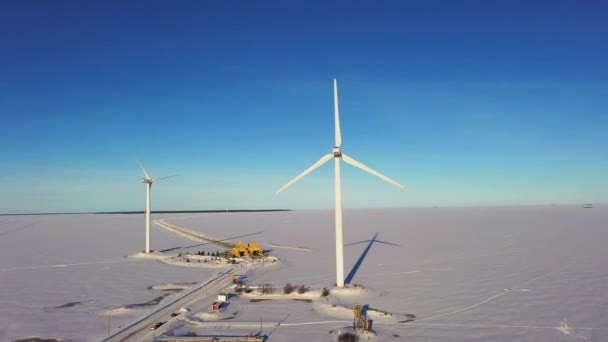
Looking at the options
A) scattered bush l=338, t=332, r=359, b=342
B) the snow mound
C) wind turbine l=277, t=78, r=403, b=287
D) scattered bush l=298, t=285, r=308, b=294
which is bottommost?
scattered bush l=338, t=332, r=359, b=342

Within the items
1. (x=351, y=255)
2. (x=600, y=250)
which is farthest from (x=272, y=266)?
(x=600, y=250)

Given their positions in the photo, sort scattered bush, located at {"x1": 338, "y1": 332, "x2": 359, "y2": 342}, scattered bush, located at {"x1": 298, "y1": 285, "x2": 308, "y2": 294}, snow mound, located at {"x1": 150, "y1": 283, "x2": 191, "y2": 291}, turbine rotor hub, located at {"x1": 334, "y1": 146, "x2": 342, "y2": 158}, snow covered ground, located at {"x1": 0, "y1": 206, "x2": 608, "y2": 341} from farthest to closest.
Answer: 1. snow mound, located at {"x1": 150, "y1": 283, "x2": 191, "y2": 291}
2. turbine rotor hub, located at {"x1": 334, "y1": 146, "x2": 342, "y2": 158}
3. scattered bush, located at {"x1": 298, "y1": 285, "x2": 308, "y2": 294}
4. snow covered ground, located at {"x1": 0, "y1": 206, "x2": 608, "y2": 341}
5. scattered bush, located at {"x1": 338, "y1": 332, "x2": 359, "y2": 342}

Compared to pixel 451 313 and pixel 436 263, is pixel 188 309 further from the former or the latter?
pixel 436 263

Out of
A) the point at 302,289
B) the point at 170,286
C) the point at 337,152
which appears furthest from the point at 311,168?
the point at 170,286

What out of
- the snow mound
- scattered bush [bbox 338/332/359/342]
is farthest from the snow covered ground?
scattered bush [bbox 338/332/359/342]

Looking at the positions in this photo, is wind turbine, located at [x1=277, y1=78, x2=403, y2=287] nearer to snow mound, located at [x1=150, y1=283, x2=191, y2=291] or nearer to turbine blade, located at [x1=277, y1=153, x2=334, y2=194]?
turbine blade, located at [x1=277, y1=153, x2=334, y2=194]

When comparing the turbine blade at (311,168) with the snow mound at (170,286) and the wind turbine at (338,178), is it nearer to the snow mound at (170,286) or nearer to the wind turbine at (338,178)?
the wind turbine at (338,178)

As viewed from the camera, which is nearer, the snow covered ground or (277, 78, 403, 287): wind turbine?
the snow covered ground

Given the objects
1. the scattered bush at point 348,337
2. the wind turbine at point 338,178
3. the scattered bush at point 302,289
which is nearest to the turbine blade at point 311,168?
the wind turbine at point 338,178
